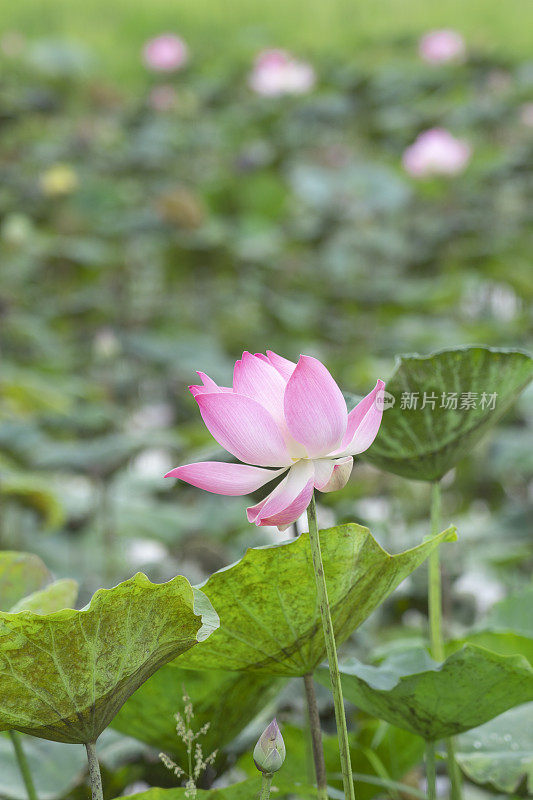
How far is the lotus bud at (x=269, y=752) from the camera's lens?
363 mm

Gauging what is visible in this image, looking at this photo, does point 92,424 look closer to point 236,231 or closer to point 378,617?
point 378,617

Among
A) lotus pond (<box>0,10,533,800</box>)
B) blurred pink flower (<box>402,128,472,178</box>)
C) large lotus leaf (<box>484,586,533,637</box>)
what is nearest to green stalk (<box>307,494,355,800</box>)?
lotus pond (<box>0,10,533,800</box>)

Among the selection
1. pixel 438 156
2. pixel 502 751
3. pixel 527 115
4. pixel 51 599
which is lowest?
pixel 502 751

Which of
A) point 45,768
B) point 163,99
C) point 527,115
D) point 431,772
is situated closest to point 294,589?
point 431,772

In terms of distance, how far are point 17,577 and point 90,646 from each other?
0.20 meters

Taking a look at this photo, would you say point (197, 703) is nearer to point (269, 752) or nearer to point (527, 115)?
point (269, 752)

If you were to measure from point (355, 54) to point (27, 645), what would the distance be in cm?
308

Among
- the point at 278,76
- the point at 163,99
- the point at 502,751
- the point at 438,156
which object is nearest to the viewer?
the point at 502,751

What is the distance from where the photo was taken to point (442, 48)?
8.44ft

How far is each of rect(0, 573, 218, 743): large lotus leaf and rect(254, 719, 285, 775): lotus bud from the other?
0.16 ft

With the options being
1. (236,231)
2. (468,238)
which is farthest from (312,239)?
(468,238)

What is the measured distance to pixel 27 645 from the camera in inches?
14.0

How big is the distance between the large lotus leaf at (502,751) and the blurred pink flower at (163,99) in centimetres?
230

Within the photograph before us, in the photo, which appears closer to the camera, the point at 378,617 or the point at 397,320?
the point at 378,617
